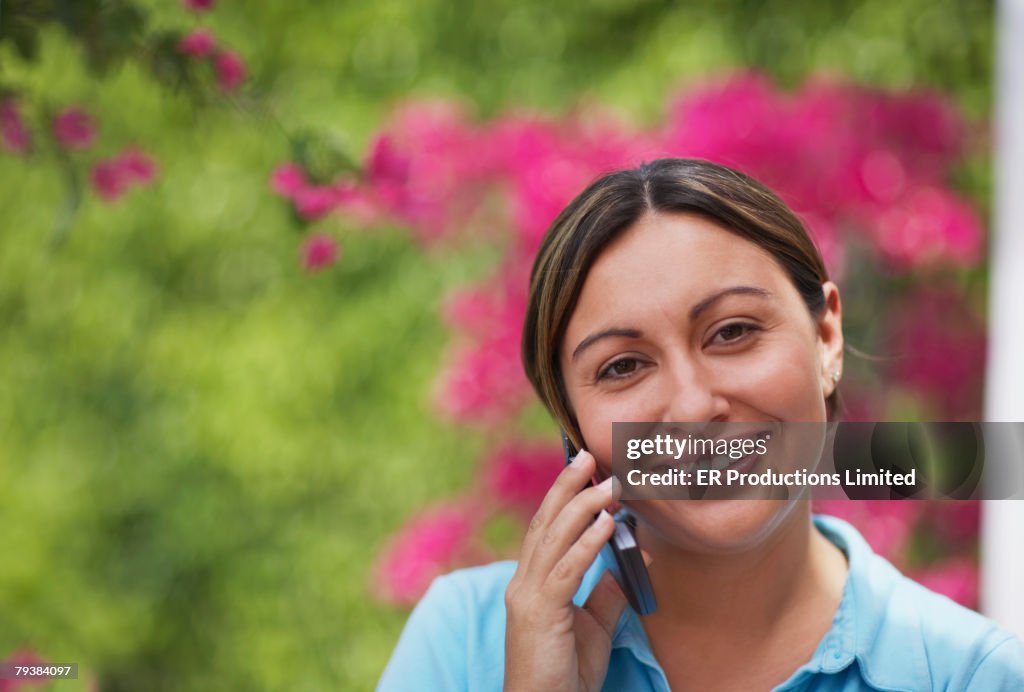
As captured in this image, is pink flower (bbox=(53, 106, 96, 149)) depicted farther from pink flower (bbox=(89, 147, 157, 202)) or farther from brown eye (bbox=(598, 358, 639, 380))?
brown eye (bbox=(598, 358, 639, 380))

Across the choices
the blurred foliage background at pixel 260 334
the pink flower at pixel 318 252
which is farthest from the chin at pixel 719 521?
the blurred foliage background at pixel 260 334

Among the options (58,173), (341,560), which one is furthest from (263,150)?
(341,560)

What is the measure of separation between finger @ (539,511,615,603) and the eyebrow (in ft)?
0.71

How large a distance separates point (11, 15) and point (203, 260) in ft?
5.47

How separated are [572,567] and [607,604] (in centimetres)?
14

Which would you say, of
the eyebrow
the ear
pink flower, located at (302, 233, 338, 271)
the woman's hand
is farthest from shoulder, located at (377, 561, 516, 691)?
pink flower, located at (302, 233, 338, 271)

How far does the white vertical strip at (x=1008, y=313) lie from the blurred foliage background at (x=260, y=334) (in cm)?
83

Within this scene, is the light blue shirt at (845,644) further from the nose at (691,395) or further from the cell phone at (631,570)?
the nose at (691,395)

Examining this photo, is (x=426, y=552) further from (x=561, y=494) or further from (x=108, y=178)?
(x=561, y=494)

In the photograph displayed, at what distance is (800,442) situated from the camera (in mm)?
1179

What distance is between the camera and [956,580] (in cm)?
245

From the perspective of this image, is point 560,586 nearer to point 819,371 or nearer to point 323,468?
point 819,371

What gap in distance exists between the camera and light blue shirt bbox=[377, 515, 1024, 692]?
1213 mm

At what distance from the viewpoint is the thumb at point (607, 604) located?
127 cm
